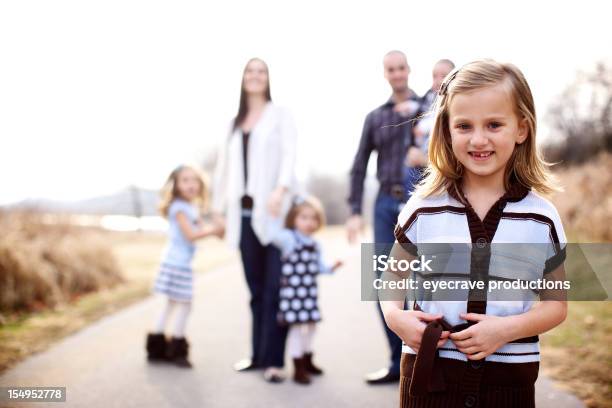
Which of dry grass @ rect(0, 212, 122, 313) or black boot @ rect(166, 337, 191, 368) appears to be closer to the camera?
black boot @ rect(166, 337, 191, 368)

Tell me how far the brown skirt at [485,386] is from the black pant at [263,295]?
245cm

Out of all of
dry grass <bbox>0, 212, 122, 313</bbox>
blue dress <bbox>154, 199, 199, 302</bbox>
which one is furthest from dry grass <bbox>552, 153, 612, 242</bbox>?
dry grass <bbox>0, 212, 122, 313</bbox>

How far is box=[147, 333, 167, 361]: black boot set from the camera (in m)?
4.61

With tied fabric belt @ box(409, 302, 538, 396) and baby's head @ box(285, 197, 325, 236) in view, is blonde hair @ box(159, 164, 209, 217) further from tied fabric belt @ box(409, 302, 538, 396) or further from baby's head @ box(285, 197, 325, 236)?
tied fabric belt @ box(409, 302, 538, 396)

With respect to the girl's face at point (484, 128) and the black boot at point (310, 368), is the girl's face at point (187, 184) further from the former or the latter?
the girl's face at point (484, 128)

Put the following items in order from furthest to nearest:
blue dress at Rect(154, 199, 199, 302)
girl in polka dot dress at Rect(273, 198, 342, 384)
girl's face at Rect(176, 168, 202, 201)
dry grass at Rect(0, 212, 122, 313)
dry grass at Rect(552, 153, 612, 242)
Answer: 1. dry grass at Rect(552, 153, 612, 242)
2. dry grass at Rect(0, 212, 122, 313)
3. girl's face at Rect(176, 168, 202, 201)
4. blue dress at Rect(154, 199, 199, 302)
5. girl in polka dot dress at Rect(273, 198, 342, 384)

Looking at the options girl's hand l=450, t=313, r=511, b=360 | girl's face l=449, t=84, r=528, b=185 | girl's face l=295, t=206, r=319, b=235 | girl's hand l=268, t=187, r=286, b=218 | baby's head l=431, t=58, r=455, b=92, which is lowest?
girl's hand l=450, t=313, r=511, b=360

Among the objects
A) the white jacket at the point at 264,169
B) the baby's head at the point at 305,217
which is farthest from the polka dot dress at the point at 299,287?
the white jacket at the point at 264,169

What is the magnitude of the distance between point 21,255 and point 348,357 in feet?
13.3

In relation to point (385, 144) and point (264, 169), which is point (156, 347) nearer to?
point (264, 169)

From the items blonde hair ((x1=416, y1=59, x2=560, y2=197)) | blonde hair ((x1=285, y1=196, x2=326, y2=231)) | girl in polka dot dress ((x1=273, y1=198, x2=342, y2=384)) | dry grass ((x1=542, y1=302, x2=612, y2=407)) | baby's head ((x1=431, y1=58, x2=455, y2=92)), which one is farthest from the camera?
blonde hair ((x1=285, y1=196, x2=326, y2=231))

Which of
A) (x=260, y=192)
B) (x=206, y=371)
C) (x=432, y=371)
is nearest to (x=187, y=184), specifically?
(x=260, y=192)

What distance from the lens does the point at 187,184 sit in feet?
16.2

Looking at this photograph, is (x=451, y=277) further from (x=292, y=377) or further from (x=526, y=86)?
(x=292, y=377)
